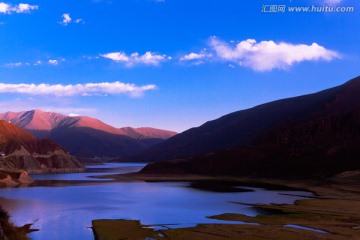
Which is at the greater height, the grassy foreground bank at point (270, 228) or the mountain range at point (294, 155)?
the mountain range at point (294, 155)

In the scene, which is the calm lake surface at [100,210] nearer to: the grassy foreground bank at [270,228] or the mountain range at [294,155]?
the grassy foreground bank at [270,228]

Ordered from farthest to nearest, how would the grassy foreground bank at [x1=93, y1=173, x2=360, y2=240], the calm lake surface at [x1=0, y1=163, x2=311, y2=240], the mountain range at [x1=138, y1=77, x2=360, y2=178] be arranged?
the mountain range at [x1=138, y1=77, x2=360, y2=178], the calm lake surface at [x1=0, y1=163, x2=311, y2=240], the grassy foreground bank at [x1=93, y1=173, x2=360, y2=240]

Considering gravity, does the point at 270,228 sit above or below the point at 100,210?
above

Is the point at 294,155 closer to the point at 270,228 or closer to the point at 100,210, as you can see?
the point at 100,210

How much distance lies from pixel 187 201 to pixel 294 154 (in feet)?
284

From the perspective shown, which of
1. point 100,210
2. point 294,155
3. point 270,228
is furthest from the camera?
point 294,155

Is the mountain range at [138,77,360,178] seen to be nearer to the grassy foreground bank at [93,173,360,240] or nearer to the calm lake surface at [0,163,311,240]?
the calm lake surface at [0,163,311,240]

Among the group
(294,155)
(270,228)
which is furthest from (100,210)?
(294,155)

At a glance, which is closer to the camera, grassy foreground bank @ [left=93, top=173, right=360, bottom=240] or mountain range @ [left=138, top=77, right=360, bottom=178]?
grassy foreground bank @ [left=93, top=173, right=360, bottom=240]

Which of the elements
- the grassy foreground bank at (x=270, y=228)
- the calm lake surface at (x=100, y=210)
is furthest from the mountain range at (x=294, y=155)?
the grassy foreground bank at (x=270, y=228)

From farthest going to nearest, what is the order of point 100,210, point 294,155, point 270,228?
1. point 294,155
2. point 100,210
3. point 270,228

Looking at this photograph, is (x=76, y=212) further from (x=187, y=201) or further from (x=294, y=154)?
(x=294, y=154)

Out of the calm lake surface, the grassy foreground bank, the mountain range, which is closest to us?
the grassy foreground bank

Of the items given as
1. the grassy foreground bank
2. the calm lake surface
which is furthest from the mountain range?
the grassy foreground bank
